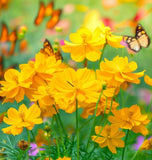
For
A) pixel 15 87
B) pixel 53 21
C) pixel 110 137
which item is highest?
pixel 53 21

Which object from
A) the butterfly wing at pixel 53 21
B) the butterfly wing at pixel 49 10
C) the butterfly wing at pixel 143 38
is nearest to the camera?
the butterfly wing at pixel 143 38

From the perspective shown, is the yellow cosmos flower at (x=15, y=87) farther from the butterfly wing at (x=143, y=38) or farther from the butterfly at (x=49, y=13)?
the butterfly at (x=49, y=13)

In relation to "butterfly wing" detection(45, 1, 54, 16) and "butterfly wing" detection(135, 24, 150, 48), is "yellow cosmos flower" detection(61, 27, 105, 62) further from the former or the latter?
"butterfly wing" detection(45, 1, 54, 16)

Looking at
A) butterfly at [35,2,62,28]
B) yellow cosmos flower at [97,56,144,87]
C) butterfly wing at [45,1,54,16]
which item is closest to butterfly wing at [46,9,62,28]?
butterfly at [35,2,62,28]

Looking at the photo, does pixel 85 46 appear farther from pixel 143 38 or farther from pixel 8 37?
pixel 8 37

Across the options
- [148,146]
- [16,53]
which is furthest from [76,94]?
[16,53]

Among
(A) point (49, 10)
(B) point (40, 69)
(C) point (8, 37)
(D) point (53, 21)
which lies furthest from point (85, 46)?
(A) point (49, 10)

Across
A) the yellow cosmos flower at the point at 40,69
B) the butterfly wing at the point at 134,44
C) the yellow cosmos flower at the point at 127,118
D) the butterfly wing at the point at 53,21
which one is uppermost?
the butterfly wing at the point at 53,21

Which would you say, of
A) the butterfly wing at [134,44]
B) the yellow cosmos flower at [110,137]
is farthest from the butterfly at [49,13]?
the yellow cosmos flower at [110,137]
